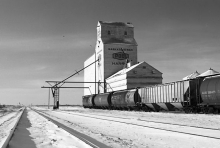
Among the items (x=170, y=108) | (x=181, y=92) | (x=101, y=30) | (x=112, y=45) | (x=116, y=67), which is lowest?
(x=170, y=108)

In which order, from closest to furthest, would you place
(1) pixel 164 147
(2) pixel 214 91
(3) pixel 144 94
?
1. (1) pixel 164 147
2. (2) pixel 214 91
3. (3) pixel 144 94

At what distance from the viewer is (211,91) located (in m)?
21.7

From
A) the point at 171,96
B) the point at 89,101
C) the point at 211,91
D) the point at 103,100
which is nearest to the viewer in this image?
the point at 211,91

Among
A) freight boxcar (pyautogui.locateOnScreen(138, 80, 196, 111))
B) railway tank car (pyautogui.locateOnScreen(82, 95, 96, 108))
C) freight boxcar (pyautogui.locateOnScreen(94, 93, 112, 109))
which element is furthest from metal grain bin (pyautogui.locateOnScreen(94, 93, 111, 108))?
freight boxcar (pyautogui.locateOnScreen(138, 80, 196, 111))

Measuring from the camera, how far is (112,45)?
76312 millimetres

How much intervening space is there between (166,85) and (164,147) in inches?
841

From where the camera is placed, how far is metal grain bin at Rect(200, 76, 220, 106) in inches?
827

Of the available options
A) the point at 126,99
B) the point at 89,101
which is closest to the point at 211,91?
the point at 126,99

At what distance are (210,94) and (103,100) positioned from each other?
29457mm

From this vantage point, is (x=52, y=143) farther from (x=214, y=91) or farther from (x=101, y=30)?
(x=101, y=30)

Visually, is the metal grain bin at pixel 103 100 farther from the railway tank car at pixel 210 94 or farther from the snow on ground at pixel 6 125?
the railway tank car at pixel 210 94

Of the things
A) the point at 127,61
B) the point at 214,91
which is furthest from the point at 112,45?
the point at 214,91

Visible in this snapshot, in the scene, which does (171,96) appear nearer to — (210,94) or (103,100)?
(210,94)

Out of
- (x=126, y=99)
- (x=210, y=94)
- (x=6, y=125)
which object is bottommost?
(x=6, y=125)
